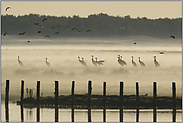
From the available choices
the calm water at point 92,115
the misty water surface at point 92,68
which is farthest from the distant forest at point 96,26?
the calm water at point 92,115

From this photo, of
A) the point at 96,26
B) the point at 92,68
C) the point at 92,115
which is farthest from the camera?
the point at 96,26

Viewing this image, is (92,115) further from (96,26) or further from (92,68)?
(96,26)

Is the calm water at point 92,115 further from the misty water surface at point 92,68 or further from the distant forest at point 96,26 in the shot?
the distant forest at point 96,26

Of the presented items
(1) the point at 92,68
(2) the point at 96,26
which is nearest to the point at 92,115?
(1) the point at 92,68

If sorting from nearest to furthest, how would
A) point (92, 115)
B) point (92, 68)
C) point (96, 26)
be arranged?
point (92, 115)
point (92, 68)
point (96, 26)

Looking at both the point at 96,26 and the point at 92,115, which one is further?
the point at 96,26

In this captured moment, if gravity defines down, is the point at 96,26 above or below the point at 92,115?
above

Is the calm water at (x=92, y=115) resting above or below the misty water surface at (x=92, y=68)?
below

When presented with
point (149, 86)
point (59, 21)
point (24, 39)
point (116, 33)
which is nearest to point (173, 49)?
point (116, 33)

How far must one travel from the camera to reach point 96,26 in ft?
243

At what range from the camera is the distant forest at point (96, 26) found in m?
71.8

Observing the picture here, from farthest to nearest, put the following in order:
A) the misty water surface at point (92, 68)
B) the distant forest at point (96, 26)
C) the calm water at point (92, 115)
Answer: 1. the distant forest at point (96, 26)
2. the misty water surface at point (92, 68)
3. the calm water at point (92, 115)

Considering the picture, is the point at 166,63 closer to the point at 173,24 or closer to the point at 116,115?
the point at 173,24

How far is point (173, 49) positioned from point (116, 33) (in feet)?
35.4
